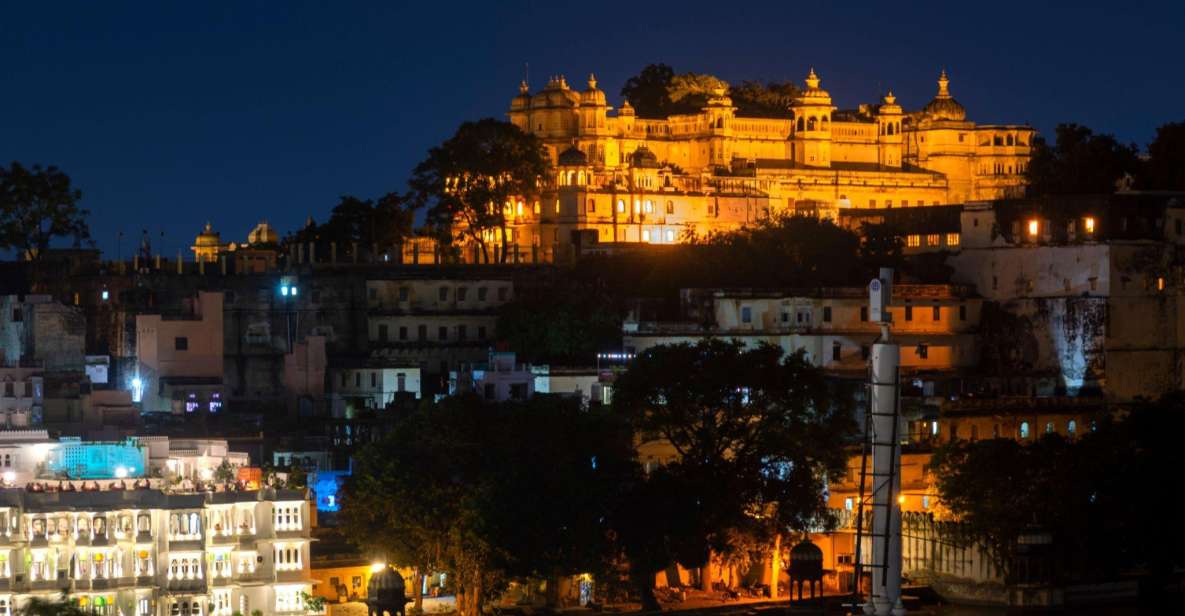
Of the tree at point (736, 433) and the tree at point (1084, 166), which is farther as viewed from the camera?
the tree at point (1084, 166)

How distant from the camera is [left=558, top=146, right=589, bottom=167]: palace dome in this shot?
10831 cm

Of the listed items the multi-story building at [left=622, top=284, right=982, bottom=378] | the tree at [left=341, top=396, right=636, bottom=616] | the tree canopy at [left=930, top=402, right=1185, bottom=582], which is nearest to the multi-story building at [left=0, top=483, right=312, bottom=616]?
the tree at [left=341, top=396, right=636, bottom=616]

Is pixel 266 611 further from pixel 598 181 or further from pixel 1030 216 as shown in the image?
pixel 598 181

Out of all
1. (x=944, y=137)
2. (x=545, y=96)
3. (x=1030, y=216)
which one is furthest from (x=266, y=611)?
(x=944, y=137)

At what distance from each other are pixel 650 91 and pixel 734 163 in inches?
454

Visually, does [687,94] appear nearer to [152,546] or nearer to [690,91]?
[690,91]

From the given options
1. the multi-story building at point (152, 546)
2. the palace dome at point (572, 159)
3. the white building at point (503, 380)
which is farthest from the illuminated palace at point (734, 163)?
the multi-story building at point (152, 546)

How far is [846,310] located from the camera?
85250 millimetres

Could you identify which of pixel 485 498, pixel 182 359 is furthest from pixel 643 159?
pixel 485 498

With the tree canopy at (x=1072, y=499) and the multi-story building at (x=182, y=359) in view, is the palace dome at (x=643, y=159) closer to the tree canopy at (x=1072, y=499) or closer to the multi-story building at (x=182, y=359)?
the multi-story building at (x=182, y=359)

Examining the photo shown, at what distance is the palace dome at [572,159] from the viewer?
4264 inches

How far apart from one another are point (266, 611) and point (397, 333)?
33.1 metres

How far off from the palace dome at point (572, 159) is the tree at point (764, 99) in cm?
1369

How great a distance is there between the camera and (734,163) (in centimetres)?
11738
